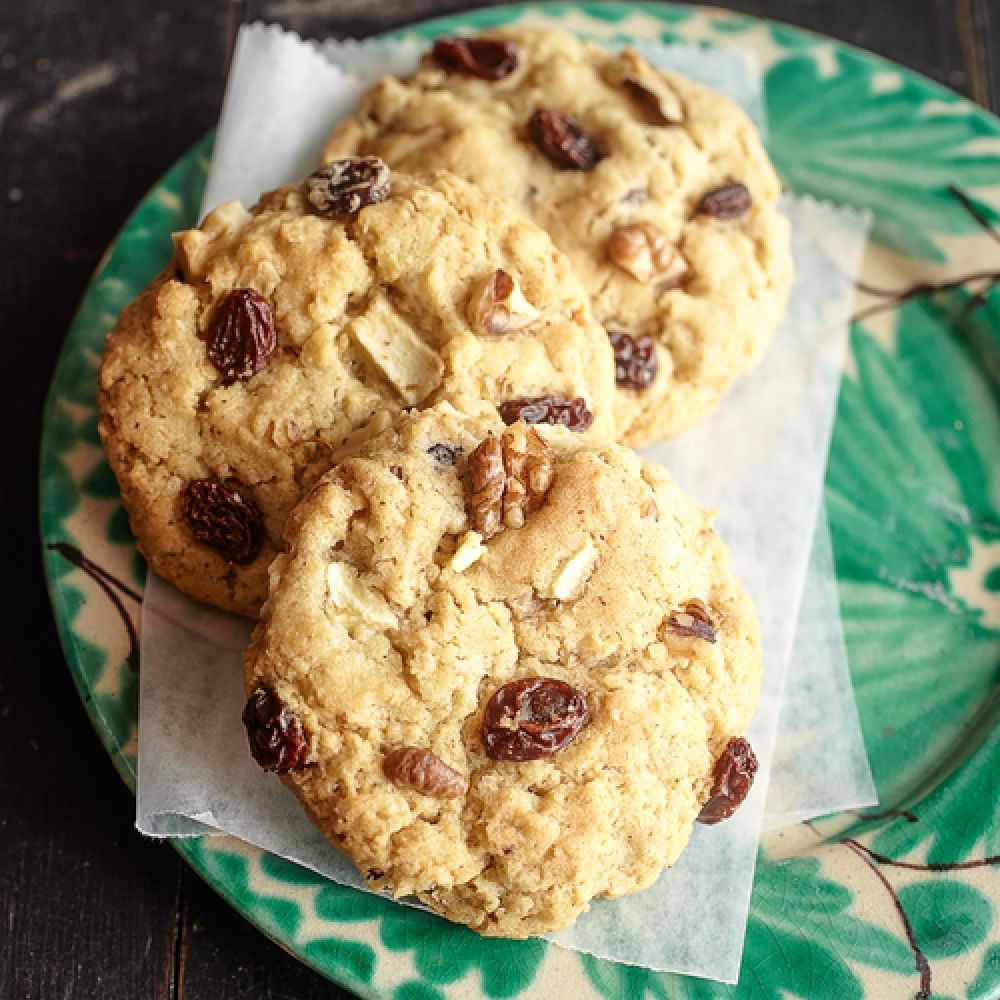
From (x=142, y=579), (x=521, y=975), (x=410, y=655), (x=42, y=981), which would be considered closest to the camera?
(x=410, y=655)

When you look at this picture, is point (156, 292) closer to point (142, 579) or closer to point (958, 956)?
point (142, 579)

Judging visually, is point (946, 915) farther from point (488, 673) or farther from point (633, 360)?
point (633, 360)

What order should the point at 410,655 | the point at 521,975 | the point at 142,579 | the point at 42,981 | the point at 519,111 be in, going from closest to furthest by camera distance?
the point at 410,655
the point at 521,975
the point at 42,981
the point at 142,579
the point at 519,111

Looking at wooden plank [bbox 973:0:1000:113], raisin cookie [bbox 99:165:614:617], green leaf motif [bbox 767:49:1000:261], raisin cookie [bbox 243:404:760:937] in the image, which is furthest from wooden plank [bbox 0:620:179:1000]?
wooden plank [bbox 973:0:1000:113]

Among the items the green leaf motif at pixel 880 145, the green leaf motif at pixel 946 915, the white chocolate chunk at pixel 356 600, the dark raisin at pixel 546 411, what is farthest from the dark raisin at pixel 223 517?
the green leaf motif at pixel 880 145

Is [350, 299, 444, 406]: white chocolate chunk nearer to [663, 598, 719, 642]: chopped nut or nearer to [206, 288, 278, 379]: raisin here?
[206, 288, 278, 379]: raisin

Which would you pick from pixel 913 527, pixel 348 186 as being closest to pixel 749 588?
pixel 913 527

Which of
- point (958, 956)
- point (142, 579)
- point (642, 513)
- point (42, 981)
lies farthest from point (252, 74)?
point (958, 956)
